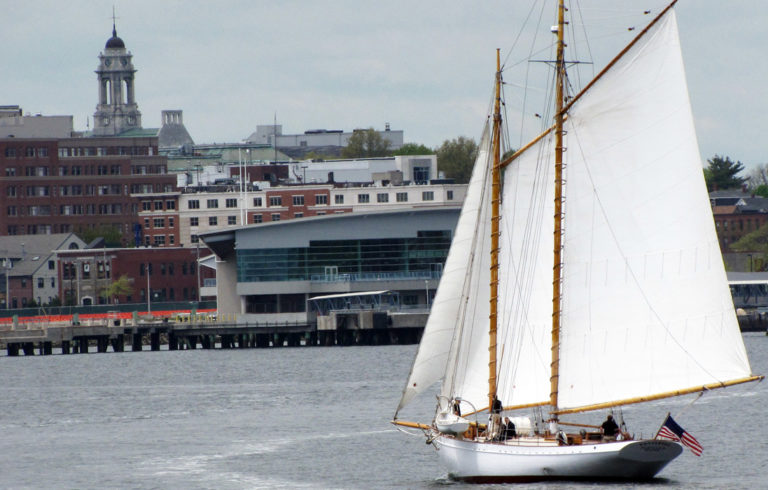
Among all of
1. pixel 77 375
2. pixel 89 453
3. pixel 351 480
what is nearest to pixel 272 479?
pixel 351 480

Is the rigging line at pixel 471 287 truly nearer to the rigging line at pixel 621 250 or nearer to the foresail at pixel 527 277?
the foresail at pixel 527 277

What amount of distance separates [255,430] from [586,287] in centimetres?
2464

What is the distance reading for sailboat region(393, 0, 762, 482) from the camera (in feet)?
144

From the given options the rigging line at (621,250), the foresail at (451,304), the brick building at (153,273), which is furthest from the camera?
the brick building at (153,273)

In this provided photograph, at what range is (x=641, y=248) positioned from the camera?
44938 mm

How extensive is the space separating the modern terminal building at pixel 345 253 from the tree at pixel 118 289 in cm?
4665

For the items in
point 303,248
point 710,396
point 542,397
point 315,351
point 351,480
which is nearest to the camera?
point 542,397

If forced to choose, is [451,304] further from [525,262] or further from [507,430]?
[507,430]

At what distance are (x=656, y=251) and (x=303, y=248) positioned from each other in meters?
102

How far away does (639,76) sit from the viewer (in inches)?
1752

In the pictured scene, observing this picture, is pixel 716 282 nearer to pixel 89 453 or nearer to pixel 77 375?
pixel 89 453

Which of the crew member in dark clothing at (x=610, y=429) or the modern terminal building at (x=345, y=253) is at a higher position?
the modern terminal building at (x=345, y=253)

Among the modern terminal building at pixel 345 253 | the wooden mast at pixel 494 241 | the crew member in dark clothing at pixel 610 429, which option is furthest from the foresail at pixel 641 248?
the modern terminal building at pixel 345 253

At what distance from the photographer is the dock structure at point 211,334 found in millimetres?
137000
